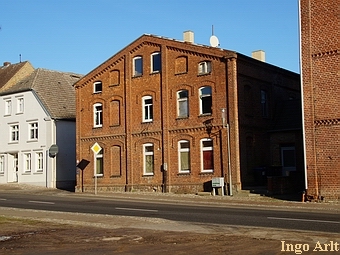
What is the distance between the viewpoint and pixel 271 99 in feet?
125

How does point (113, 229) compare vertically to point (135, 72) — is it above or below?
below

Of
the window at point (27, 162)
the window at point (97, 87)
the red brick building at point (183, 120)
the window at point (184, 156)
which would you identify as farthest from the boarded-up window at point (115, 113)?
the window at point (27, 162)

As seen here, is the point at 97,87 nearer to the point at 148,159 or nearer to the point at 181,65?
the point at 148,159

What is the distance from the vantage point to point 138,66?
38.1m

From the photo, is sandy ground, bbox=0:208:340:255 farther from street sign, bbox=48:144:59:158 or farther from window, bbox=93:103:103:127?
street sign, bbox=48:144:59:158

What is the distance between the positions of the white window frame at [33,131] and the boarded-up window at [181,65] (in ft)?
52.6

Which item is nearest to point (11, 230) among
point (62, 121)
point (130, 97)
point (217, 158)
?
point (217, 158)

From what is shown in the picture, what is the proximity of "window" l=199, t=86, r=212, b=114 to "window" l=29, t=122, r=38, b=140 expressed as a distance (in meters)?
17.6

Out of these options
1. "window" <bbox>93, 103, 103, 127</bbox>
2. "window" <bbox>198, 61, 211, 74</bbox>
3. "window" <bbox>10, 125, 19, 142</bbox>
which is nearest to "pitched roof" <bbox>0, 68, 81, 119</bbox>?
"window" <bbox>10, 125, 19, 142</bbox>

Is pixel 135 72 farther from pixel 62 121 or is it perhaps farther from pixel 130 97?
pixel 62 121

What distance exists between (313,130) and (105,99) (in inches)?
673

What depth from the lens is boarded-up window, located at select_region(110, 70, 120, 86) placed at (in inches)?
1533

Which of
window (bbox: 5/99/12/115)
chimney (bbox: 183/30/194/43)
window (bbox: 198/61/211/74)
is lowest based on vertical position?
window (bbox: 5/99/12/115)

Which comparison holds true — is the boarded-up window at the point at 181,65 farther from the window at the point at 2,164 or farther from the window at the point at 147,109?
the window at the point at 2,164
